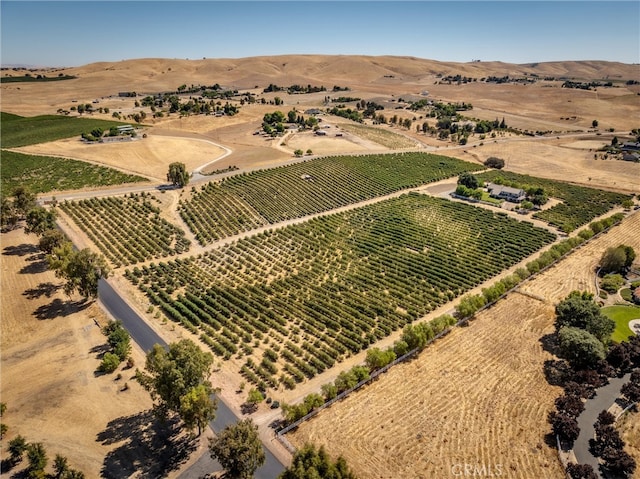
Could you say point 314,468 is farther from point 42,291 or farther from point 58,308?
point 42,291

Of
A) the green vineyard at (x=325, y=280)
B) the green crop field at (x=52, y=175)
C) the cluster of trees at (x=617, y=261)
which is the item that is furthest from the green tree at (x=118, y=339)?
the cluster of trees at (x=617, y=261)

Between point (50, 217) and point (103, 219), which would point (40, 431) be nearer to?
point (50, 217)

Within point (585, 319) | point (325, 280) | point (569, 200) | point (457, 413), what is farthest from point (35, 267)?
point (569, 200)

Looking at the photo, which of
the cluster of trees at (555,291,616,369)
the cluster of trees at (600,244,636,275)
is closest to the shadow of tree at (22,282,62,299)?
the cluster of trees at (555,291,616,369)

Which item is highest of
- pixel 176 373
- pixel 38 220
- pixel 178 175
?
pixel 178 175

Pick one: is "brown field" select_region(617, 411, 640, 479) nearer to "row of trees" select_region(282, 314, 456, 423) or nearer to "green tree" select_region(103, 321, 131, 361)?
"row of trees" select_region(282, 314, 456, 423)

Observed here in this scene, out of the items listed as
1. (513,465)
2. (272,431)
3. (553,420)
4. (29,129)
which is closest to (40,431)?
(272,431)
